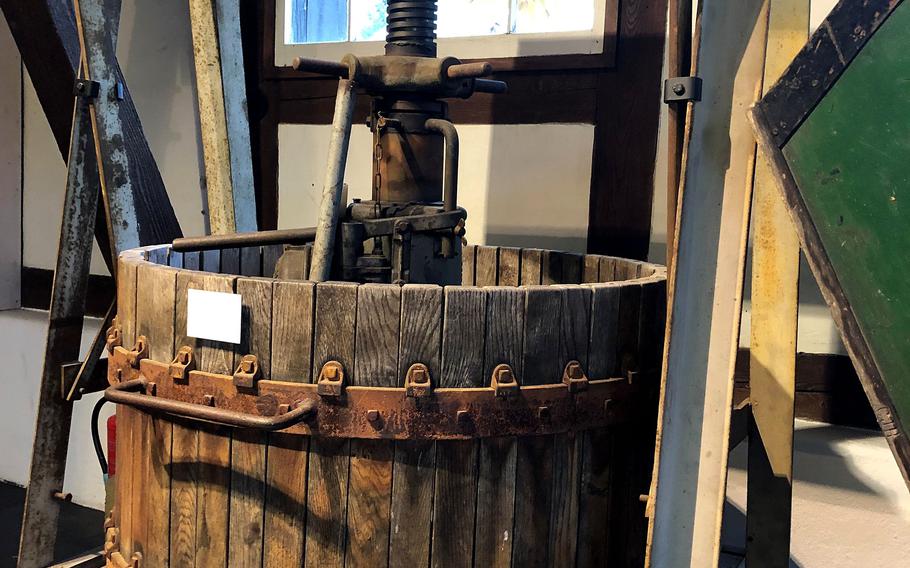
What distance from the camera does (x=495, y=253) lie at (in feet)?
9.80

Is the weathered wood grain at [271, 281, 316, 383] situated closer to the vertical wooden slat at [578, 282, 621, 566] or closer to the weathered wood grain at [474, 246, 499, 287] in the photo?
the vertical wooden slat at [578, 282, 621, 566]

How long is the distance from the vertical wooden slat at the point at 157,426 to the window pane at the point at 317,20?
2171 millimetres

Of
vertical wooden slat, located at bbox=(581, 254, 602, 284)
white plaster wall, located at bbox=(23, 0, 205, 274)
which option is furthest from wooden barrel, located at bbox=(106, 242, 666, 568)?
white plaster wall, located at bbox=(23, 0, 205, 274)

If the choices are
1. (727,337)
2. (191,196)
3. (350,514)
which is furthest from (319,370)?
(191,196)

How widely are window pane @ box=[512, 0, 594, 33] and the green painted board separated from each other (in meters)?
1.96

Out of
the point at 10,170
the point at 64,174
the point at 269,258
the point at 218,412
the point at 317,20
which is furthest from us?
the point at 10,170

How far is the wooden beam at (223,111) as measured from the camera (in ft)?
11.0

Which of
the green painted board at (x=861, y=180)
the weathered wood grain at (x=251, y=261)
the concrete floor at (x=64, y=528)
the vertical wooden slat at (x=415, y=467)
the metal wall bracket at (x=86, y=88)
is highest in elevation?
the metal wall bracket at (x=86, y=88)

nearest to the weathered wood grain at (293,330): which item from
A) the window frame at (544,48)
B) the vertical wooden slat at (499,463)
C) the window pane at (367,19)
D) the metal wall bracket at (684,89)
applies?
the vertical wooden slat at (499,463)

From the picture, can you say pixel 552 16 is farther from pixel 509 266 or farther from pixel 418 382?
pixel 418 382

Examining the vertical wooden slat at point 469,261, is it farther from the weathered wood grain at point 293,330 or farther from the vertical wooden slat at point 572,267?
the weathered wood grain at point 293,330

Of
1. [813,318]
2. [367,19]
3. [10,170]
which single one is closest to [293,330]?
[813,318]

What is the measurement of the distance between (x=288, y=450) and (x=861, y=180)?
4.16 feet

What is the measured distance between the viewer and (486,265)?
3002 mm
